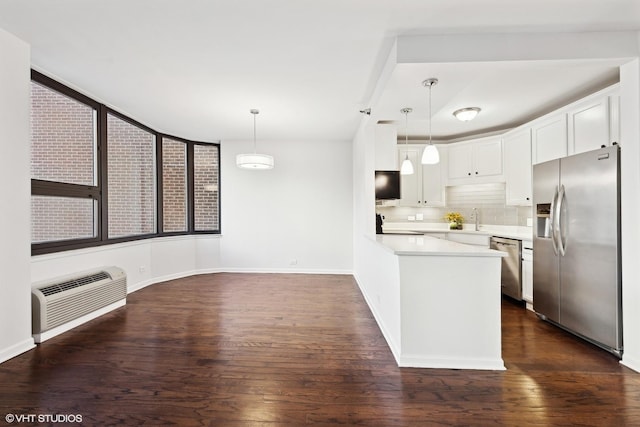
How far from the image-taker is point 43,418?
1.82 m

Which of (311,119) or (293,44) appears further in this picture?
(311,119)

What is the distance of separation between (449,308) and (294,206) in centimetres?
392

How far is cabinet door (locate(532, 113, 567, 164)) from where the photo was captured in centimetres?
350

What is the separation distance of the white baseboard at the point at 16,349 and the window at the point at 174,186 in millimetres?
2792

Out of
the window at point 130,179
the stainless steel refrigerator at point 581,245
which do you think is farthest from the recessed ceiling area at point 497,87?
the window at point 130,179

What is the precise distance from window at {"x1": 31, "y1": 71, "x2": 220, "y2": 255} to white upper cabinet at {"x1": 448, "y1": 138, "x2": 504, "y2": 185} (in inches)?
168

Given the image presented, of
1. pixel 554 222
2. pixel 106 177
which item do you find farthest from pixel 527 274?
pixel 106 177

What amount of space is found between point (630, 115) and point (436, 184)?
9.73ft

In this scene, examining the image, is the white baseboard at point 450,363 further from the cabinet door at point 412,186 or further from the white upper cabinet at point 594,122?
the cabinet door at point 412,186

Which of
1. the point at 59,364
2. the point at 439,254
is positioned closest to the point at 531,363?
the point at 439,254

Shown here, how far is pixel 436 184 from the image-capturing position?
17.5ft

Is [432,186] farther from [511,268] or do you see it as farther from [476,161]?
[511,268]

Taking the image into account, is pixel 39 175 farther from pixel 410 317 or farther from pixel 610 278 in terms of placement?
pixel 610 278

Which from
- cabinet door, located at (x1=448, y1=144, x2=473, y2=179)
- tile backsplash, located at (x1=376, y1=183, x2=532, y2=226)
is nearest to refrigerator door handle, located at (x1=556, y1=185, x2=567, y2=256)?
tile backsplash, located at (x1=376, y1=183, x2=532, y2=226)
